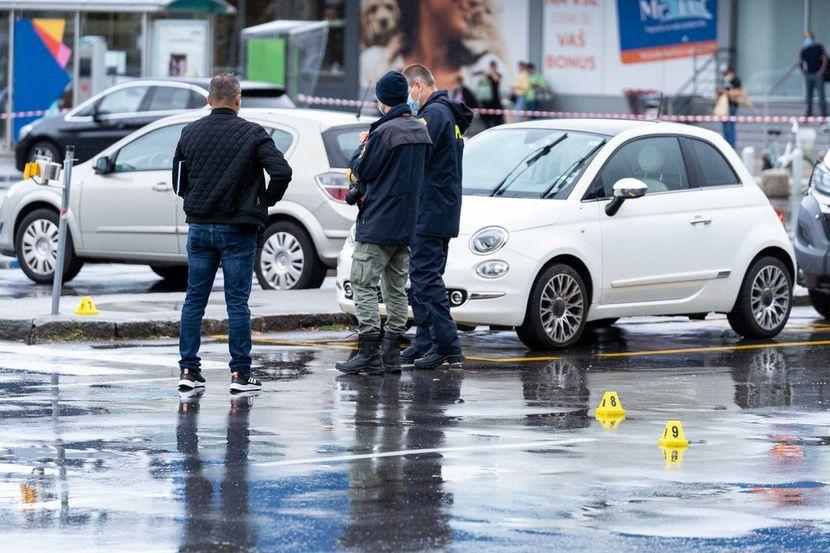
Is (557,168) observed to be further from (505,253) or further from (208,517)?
(208,517)

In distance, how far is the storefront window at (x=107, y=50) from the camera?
34.6 meters

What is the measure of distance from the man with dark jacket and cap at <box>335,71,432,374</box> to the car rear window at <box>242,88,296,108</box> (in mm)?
14308

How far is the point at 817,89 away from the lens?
36.2m

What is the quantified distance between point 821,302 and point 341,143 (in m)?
4.29

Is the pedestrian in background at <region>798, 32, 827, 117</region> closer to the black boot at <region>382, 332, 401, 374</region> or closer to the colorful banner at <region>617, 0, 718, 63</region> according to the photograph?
the colorful banner at <region>617, 0, 718, 63</region>

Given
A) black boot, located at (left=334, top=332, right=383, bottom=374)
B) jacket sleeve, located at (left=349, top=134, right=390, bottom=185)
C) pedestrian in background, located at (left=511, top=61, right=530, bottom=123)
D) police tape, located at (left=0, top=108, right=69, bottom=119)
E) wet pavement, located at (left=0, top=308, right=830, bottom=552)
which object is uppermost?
pedestrian in background, located at (left=511, top=61, right=530, bottom=123)

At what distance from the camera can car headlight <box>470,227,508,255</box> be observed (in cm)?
1234

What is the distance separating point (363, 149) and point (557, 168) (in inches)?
93.3

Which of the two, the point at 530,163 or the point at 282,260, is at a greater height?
the point at 530,163

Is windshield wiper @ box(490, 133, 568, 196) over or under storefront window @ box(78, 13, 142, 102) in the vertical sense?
under

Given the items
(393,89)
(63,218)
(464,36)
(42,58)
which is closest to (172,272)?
(63,218)

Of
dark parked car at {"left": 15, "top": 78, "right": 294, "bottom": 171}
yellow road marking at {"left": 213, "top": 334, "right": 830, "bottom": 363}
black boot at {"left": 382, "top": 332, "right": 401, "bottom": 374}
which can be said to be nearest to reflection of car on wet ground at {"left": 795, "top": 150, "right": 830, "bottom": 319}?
yellow road marking at {"left": 213, "top": 334, "right": 830, "bottom": 363}

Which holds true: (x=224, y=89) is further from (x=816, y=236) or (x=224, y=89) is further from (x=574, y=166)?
(x=816, y=236)

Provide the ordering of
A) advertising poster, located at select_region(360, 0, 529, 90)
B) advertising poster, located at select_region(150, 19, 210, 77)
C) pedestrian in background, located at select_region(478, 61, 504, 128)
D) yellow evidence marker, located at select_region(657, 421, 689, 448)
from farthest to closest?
1. advertising poster, located at select_region(360, 0, 529, 90)
2. pedestrian in background, located at select_region(478, 61, 504, 128)
3. advertising poster, located at select_region(150, 19, 210, 77)
4. yellow evidence marker, located at select_region(657, 421, 689, 448)
